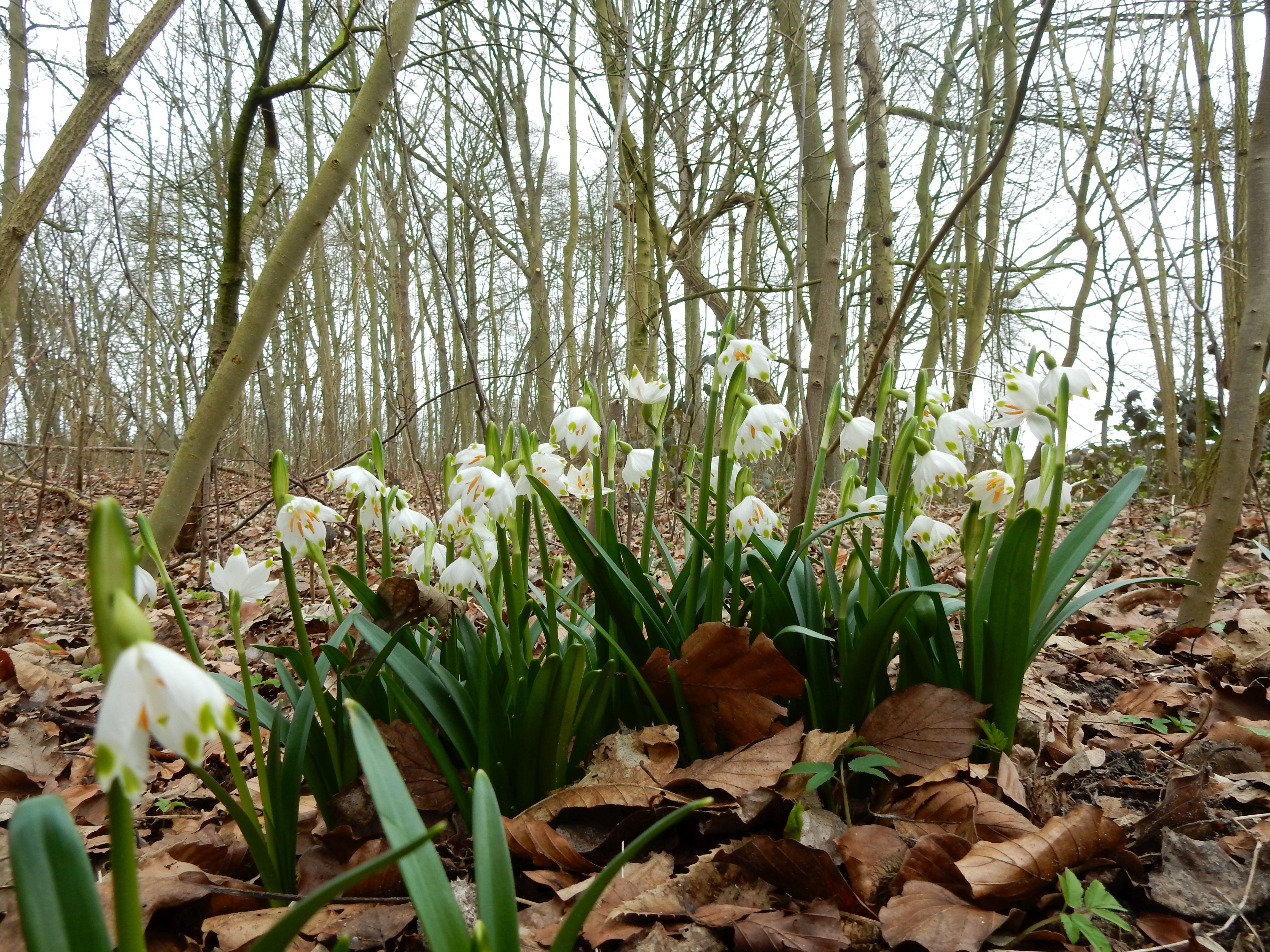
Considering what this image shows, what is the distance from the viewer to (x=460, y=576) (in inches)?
70.0

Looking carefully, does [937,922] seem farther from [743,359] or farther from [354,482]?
[354,482]

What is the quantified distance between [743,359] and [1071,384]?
27.1 inches

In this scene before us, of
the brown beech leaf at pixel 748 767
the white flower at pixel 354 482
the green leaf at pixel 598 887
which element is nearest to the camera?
the green leaf at pixel 598 887

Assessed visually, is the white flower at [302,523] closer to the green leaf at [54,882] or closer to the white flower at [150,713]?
the green leaf at [54,882]

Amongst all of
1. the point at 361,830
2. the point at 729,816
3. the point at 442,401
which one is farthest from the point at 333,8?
the point at 442,401

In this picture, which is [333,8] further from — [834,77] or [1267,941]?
[1267,941]

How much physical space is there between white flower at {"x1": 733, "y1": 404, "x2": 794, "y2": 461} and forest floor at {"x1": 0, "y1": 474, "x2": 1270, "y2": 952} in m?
0.65

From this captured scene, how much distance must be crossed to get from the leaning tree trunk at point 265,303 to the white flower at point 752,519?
209 cm

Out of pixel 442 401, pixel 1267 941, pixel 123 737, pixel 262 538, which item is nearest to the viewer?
pixel 123 737

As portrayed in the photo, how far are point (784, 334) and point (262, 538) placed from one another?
7.48 meters

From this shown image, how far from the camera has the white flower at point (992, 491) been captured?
5.47 feet

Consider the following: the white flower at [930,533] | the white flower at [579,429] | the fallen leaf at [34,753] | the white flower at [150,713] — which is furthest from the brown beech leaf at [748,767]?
the fallen leaf at [34,753]

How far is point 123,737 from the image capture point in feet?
2.04

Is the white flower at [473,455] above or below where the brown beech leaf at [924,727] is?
above
